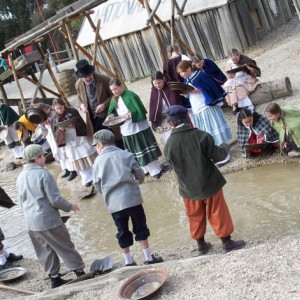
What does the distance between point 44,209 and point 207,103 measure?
10.8 feet

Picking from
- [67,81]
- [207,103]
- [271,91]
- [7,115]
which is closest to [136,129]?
[207,103]

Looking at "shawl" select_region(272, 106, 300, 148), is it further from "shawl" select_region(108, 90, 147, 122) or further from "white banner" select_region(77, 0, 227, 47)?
"white banner" select_region(77, 0, 227, 47)

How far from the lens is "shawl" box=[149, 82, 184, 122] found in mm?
8211

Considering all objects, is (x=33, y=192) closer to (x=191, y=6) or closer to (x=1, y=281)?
(x=1, y=281)

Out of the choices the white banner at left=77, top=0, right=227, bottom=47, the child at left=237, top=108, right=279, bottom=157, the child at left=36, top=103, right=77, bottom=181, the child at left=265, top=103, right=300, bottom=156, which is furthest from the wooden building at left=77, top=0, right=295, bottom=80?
the child at left=265, top=103, right=300, bottom=156

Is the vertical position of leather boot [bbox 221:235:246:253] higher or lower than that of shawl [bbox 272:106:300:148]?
lower

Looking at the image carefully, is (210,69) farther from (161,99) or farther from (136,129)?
(136,129)

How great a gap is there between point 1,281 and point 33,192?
4.63ft

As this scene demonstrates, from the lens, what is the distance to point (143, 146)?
338 inches

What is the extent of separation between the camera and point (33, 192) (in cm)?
550

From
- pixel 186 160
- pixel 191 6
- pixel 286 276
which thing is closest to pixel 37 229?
pixel 186 160

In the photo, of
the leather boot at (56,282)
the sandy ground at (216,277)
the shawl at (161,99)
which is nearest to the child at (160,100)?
the shawl at (161,99)

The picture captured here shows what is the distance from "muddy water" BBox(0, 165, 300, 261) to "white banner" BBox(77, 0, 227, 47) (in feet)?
27.9

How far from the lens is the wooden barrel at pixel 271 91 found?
9.59m
